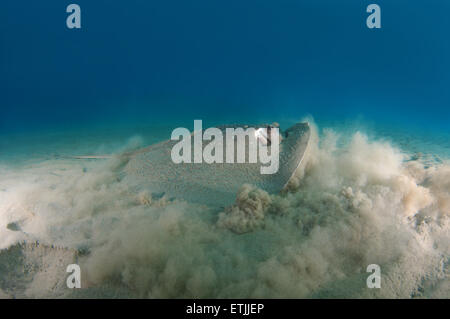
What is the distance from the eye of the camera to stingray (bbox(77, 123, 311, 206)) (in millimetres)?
3918

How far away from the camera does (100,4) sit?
79750mm

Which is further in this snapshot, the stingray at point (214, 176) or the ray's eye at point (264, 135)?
the ray's eye at point (264, 135)

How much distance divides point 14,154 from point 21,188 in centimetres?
622

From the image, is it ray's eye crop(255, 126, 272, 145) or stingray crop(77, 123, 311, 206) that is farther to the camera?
ray's eye crop(255, 126, 272, 145)

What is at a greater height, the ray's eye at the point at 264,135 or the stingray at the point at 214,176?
the ray's eye at the point at 264,135

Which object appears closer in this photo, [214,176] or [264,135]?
[214,176]

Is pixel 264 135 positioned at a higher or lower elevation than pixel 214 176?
higher

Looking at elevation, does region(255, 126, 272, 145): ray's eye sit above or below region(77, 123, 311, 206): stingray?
above

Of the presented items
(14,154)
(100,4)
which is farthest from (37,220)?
(100,4)

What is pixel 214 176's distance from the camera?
429cm

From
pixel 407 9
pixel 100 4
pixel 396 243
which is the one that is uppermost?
pixel 100 4

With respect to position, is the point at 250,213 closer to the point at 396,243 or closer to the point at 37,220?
the point at 396,243

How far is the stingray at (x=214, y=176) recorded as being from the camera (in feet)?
12.9
